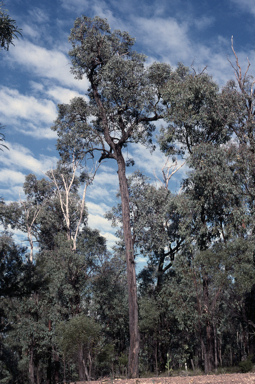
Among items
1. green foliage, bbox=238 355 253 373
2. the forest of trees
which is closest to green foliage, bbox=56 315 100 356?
the forest of trees

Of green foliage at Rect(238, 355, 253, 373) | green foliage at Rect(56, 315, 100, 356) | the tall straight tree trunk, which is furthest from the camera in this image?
green foliage at Rect(56, 315, 100, 356)

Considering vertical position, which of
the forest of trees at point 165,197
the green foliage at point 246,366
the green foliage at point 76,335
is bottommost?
the green foliage at point 246,366

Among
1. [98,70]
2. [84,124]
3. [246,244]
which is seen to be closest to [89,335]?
[246,244]

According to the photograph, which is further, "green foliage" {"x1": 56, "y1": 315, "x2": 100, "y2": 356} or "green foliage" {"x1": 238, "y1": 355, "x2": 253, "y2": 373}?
"green foliage" {"x1": 56, "y1": 315, "x2": 100, "y2": 356}

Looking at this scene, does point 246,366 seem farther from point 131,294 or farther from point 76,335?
point 76,335

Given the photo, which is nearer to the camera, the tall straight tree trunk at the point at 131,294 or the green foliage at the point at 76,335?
the tall straight tree trunk at the point at 131,294

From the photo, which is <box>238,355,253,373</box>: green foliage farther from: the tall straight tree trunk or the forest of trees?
the tall straight tree trunk

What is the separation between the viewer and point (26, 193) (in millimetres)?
32469

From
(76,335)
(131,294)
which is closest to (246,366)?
(131,294)

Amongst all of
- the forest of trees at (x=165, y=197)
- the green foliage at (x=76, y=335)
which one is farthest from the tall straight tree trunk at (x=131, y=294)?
the green foliage at (x=76, y=335)

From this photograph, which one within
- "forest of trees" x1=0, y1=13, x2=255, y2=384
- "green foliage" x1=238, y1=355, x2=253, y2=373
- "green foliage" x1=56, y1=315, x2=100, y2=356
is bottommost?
"green foliage" x1=238, y1=355, x2=253, y2=373

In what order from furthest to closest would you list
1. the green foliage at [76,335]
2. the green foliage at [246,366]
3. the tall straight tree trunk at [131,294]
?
the green foliage at [76,335]
the green foliage at [246,366]
the tall straight tree trunk at [131,294]

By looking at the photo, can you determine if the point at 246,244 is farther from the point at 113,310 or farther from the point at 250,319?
the point at 113,310

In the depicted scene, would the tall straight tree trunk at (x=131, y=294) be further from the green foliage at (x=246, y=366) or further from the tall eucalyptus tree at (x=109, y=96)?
the green foliage at (x=246, y=366)
